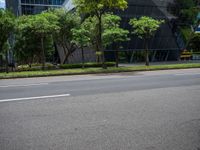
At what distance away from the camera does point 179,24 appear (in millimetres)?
47031

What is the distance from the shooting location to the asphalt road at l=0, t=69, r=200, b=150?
17.6 feet

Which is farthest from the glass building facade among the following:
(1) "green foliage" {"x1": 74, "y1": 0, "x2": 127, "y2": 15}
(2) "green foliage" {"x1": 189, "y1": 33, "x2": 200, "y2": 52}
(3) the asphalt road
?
(3) the asphalt road

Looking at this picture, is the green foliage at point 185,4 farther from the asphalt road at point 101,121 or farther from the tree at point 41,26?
the asphalt road at point 101,121

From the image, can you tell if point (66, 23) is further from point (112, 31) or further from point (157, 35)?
point (157, 35)

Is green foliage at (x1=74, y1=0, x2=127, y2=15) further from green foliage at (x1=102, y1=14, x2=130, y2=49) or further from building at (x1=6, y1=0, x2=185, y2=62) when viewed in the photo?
building at (x1=6, y1=0, x2=185, y2=62)

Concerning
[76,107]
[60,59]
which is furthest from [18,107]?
[60,59]

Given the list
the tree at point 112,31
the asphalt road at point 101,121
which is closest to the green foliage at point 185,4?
the tree at point 112,31

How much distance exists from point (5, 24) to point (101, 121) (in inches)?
968

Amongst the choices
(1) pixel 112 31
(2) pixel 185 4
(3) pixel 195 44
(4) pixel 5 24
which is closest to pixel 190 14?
(2) pixel 185 4

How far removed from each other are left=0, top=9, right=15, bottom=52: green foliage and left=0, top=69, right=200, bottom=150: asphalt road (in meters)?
20.0

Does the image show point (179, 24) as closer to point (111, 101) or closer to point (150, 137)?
point (111, 101)

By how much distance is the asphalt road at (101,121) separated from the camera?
17.6ft

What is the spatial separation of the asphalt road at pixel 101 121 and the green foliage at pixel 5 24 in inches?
786

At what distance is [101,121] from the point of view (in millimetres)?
6852
